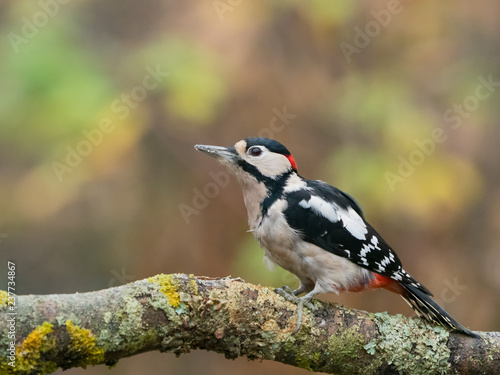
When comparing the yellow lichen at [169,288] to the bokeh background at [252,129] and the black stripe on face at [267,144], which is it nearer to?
the black stripe on face at [267,144]

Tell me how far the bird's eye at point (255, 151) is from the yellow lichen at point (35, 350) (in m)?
1.51

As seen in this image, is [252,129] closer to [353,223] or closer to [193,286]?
[353,223]

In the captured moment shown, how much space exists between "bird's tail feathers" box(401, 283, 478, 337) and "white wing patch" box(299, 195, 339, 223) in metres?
0.47

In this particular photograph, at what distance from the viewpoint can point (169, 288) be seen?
6.73ft

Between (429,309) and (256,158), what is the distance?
1.09 meters

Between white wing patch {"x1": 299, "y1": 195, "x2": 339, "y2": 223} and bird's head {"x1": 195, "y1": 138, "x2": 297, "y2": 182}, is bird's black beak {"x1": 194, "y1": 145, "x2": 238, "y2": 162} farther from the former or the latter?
white wing patch {"x1": 299, "y1": 195, "x2": 339, "y2": 223}

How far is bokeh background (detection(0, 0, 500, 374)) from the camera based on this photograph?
14.3ft

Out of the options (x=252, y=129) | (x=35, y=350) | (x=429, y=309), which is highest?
(x=252, y=129)

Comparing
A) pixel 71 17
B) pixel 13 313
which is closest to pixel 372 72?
pixel 71 17

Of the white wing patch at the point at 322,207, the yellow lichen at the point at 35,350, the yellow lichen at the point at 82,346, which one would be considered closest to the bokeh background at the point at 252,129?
the white wing patch at the point at 322,207

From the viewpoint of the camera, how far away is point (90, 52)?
14.5 feet

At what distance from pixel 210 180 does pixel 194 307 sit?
2.63m

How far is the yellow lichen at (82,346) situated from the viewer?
1769 millimetres

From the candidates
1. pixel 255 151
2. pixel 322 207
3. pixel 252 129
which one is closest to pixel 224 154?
pixel 255 151
